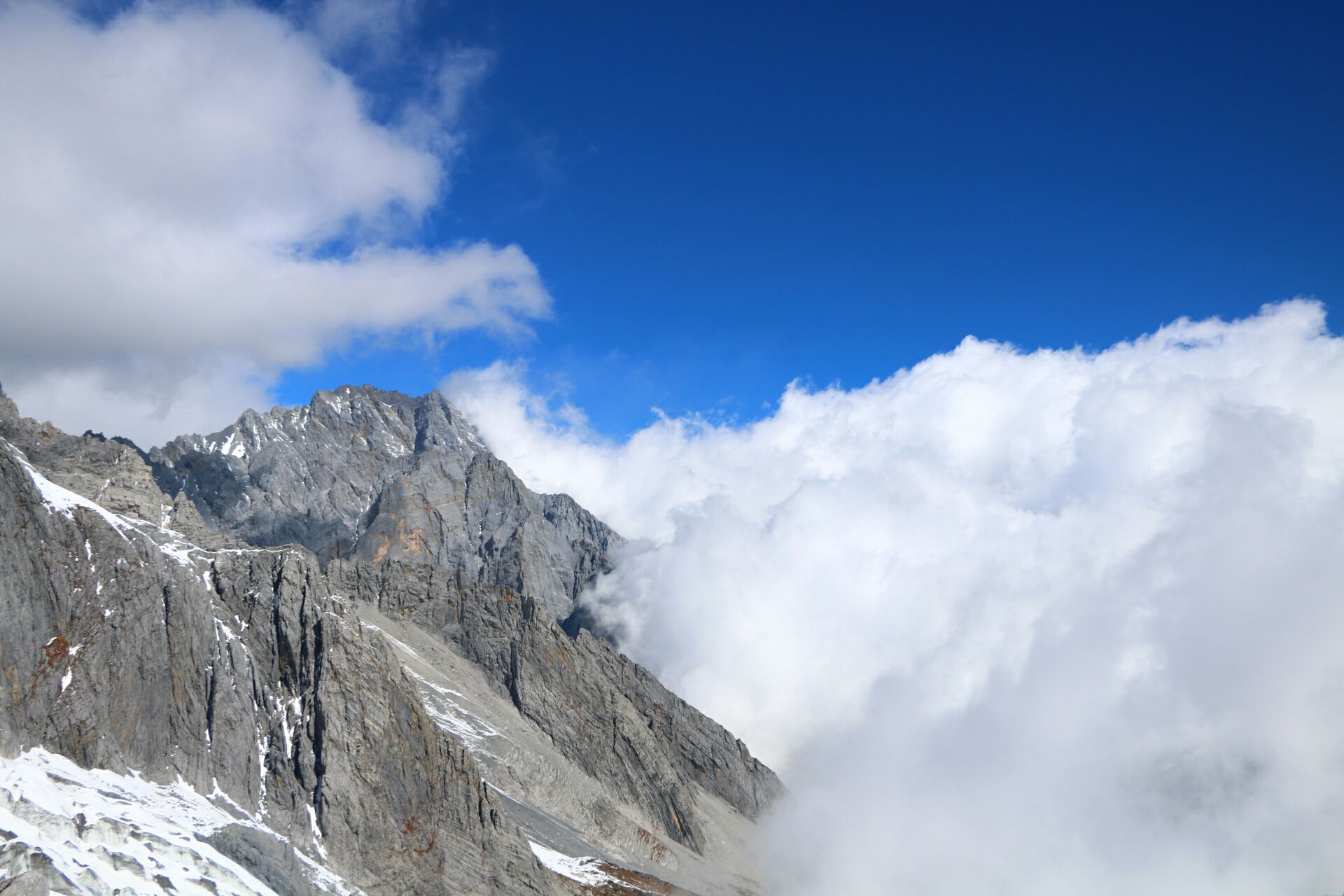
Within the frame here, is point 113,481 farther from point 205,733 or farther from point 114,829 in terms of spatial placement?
point 114,829

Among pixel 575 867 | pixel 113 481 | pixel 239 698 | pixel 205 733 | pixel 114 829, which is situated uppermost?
pixel 113 481

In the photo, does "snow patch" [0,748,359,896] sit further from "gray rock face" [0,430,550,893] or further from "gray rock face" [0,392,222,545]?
"gray rock face" [0,392,222,545]

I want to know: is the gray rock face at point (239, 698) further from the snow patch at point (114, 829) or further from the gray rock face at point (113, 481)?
the gray rock face at point (113, 481)

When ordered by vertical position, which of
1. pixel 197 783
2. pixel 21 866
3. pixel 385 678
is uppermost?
pixel 385 678

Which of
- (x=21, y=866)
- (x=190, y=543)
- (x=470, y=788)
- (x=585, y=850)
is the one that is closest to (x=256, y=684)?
(x=190, y=543)

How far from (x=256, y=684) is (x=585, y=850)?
61724 mm

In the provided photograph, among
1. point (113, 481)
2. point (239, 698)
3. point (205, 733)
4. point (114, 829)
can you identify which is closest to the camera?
point (114, 829)

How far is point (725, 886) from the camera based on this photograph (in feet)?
560

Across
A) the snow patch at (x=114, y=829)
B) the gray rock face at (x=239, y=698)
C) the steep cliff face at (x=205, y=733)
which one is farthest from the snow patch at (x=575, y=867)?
the snow patch at (x=114, y=829)

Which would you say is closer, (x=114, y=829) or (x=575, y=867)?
(x=114, y=829)

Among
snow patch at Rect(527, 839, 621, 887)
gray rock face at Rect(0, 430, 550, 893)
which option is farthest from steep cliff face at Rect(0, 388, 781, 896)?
snow patch at Rect(527, 839, 621, 887)

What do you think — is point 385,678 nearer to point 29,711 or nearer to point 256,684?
point 256,684

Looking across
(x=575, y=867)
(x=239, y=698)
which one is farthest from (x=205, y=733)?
(x=575, y=867)

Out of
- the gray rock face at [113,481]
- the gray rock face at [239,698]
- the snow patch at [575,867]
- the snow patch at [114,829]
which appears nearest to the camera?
the snow patch at [114,829]
